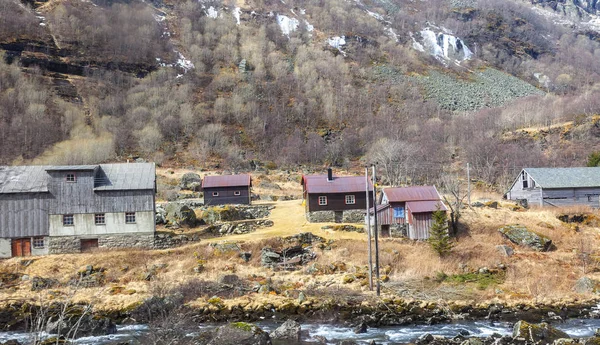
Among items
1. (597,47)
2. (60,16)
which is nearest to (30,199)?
(60,16)

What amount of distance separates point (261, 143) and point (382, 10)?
116967mm

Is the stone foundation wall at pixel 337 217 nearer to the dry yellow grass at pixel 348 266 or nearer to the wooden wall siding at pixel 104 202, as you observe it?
the dry yellow grass at pixel 348 266

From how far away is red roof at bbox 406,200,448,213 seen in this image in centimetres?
3394

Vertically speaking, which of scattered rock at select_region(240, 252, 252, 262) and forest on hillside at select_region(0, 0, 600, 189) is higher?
forest on hillside at select_region(0, 0, 600, 189)

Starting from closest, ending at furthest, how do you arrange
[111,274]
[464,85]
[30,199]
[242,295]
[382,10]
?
[242,295], [111,274], [30,199], [464,85], [382,10]

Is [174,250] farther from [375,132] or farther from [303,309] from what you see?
[375,132]

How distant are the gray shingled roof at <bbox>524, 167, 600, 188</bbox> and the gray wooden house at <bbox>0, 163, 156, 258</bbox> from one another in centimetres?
3521

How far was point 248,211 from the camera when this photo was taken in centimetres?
4353

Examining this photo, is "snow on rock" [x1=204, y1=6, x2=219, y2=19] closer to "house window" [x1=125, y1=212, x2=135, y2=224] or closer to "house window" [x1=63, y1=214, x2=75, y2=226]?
"house window" [x1=125, y1=212, x2=135, y2=224]

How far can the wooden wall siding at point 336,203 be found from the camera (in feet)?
128

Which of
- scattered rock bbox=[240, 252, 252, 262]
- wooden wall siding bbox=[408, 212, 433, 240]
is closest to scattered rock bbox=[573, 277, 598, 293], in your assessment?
wooden wall siding bbox=[408, 212, 433, 240]

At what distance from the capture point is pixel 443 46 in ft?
557

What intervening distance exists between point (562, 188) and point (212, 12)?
5519 inches

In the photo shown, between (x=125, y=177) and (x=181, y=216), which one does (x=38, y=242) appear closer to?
(x=125, y=177)
